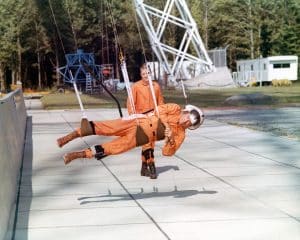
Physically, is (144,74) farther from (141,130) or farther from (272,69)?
(272,69)

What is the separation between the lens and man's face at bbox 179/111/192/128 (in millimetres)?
8547

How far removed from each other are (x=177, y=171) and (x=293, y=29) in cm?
7022

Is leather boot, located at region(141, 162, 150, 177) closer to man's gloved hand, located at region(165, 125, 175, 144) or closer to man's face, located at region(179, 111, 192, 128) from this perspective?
man's face, located at region(179, 111, 192, 128)

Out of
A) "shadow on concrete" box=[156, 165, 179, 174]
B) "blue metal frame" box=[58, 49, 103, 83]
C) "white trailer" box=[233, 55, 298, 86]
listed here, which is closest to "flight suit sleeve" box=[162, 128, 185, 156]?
"blue metal frame" box=[58, 49, 103, 83]

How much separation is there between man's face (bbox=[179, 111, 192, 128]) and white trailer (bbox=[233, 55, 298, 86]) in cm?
6237

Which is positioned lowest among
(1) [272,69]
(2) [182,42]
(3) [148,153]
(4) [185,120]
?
(1) [272,69]

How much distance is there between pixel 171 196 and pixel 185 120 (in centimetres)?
130

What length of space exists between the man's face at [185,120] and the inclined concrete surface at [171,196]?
40.9 inches

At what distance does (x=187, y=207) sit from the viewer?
8.52 meters

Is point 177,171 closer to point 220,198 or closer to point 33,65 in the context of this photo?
point 220,198

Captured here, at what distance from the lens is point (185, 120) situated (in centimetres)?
858

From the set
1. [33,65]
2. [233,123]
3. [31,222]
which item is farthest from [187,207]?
[33,65]

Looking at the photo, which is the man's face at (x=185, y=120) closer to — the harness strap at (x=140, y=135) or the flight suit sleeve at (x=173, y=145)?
the flight suit sleeve at (x=173, y=145)

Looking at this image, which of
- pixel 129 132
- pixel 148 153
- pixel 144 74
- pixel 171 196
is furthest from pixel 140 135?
pixel 148 153
